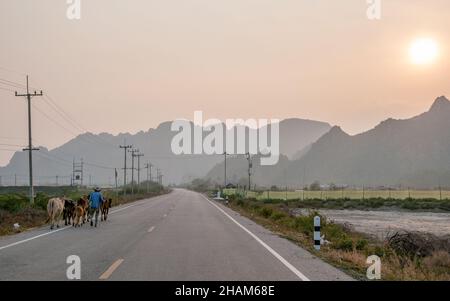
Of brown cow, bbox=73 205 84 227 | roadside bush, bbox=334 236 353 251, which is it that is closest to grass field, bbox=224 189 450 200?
brown cow, bbox=73 205 84 227

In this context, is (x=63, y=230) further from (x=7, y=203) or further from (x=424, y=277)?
(x=424, y=277)

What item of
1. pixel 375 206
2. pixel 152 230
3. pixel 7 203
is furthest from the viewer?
pixel 375 206

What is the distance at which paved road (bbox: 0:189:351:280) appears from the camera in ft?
37.7

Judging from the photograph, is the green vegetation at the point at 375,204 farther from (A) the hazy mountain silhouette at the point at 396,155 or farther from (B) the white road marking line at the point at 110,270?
(A) the hazy mountain silhouette at the point at 396,155

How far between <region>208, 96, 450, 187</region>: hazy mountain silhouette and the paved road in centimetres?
14234

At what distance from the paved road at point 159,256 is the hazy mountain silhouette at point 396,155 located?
14234cm

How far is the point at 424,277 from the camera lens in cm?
1246

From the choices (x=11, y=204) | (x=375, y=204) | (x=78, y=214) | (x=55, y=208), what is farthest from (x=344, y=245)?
(x=375, y=204)

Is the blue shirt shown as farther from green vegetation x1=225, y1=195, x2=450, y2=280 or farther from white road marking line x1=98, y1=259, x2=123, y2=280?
white road marking line x1=98, y1=259, x2=123, y2=280

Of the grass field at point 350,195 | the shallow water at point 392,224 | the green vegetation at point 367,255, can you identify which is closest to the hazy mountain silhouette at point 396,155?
the grass field at point 350,195
